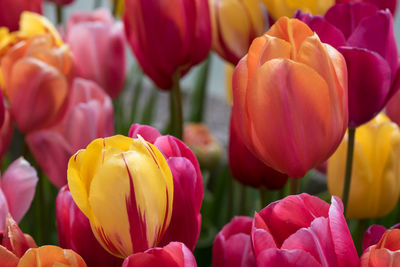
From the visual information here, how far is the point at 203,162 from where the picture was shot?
0.77m

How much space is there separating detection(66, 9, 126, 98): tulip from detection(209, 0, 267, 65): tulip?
0.30ft

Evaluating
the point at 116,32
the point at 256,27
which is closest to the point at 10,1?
the point at 116,32

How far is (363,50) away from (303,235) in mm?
109

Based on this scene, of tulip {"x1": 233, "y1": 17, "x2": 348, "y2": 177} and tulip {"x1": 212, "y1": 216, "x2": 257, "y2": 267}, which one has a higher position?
tulip {"x1": 233, "y1": 17, "x2": 348, "y2": 177}

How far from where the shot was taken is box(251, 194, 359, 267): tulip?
0.21 meters

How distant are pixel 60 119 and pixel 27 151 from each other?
0.14 ft

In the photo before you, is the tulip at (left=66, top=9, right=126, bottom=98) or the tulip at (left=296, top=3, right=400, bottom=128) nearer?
the tulip at (left=296, top=3, right=400, bottom=128)

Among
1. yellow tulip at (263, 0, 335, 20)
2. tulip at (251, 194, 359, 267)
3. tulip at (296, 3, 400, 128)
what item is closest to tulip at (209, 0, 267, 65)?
yellow tulip at (263, 0, 335, 20)

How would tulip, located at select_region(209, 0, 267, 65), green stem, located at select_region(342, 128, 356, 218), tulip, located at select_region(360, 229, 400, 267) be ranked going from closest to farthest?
tulip, located at select_region(360, 229, 400, 267) < green stem, located at select_region(342, 128, 356, 218) < tulip, located at select_region(209, 0, 267, 65)

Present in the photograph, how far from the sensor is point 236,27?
0.45 metres

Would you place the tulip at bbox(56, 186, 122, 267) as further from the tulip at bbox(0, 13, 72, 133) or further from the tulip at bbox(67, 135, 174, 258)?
the tulip at bbox(0, 13, 72, 133)

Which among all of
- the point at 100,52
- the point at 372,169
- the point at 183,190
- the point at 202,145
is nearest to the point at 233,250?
the point at 183,190

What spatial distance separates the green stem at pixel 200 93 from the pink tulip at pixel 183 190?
0.55 meters

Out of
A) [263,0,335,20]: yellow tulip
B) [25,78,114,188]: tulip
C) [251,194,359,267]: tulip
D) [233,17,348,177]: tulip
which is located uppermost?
[233,17,348,177]: tulip
